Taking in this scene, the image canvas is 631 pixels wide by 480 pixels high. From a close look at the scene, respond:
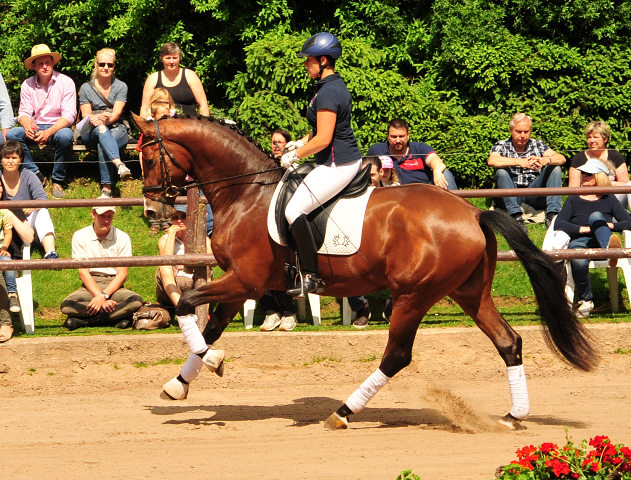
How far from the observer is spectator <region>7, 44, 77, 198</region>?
1104cm

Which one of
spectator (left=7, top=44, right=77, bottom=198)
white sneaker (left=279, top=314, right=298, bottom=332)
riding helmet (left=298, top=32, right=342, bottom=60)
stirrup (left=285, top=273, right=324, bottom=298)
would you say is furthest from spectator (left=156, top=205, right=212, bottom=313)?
riding helmet (left=298, top=32, right=342, bottom=60)

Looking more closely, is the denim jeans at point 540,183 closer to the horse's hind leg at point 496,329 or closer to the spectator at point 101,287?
the horse's hind leg at point 496,329

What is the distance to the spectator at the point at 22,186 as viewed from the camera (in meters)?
9.49

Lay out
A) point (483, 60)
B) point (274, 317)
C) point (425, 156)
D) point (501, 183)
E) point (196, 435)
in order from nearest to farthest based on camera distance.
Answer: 1. point (196, 435)
2. point (274, 317)
3. point (425, 156)
4. point (501, 183)
5. point (483, 60)

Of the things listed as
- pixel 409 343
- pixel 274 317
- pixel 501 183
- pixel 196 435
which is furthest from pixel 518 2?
pixel 196 435

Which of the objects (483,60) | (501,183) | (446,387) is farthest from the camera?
(483,60)

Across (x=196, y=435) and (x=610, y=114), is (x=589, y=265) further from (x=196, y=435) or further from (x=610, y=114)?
(x=196, y=435)

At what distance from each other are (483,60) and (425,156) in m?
3.41

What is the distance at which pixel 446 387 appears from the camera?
7.96 m

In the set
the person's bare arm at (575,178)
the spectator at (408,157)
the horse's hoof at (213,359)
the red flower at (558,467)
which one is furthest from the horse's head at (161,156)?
the person's bare arm at (575,178)

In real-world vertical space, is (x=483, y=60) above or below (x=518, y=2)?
below

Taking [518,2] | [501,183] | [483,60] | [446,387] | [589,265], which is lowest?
[446,387]

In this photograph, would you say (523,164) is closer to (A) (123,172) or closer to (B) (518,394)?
(B) (518,394)

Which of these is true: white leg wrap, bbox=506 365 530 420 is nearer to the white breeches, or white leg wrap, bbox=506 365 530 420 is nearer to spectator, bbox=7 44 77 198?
the white breeches
